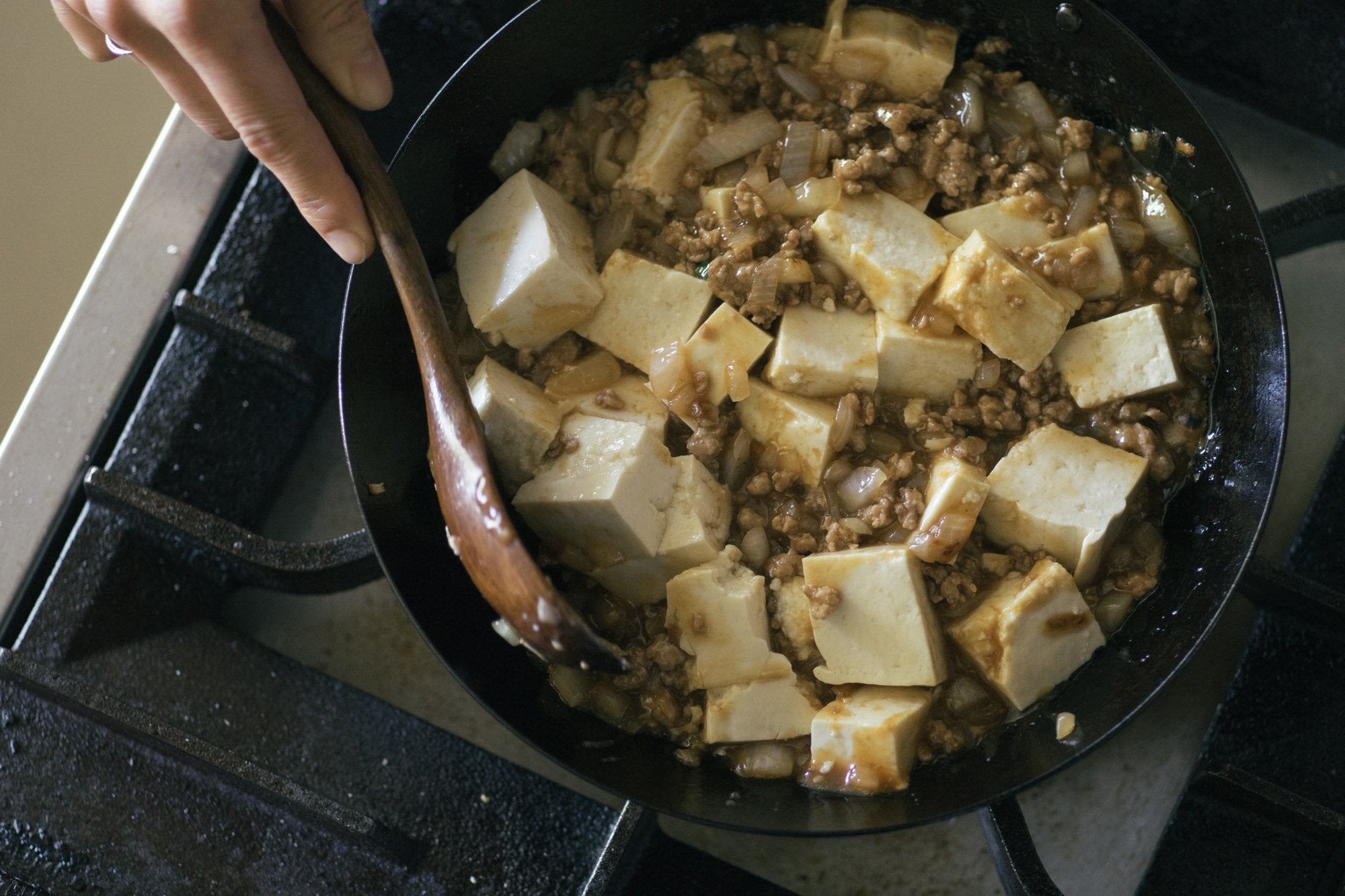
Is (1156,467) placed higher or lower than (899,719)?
higher

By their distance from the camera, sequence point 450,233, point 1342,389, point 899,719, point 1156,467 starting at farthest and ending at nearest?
point 1342,389 < point 450,233 < point 1156,467 < point 899,719

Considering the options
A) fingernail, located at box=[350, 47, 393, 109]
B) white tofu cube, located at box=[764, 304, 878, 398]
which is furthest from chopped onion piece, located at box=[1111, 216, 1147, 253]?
fingernail, located at box=[350, 47, 393, 109]

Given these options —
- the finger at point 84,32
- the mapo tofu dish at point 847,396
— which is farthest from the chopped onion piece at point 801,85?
the finger at point 84,32

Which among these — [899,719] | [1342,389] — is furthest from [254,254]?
[1342,389]

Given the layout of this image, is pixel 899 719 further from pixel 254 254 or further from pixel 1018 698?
pixel 254 254

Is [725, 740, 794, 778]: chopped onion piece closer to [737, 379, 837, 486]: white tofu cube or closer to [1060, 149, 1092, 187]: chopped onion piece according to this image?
[737, 379, 837, 486]: white tofu cube
